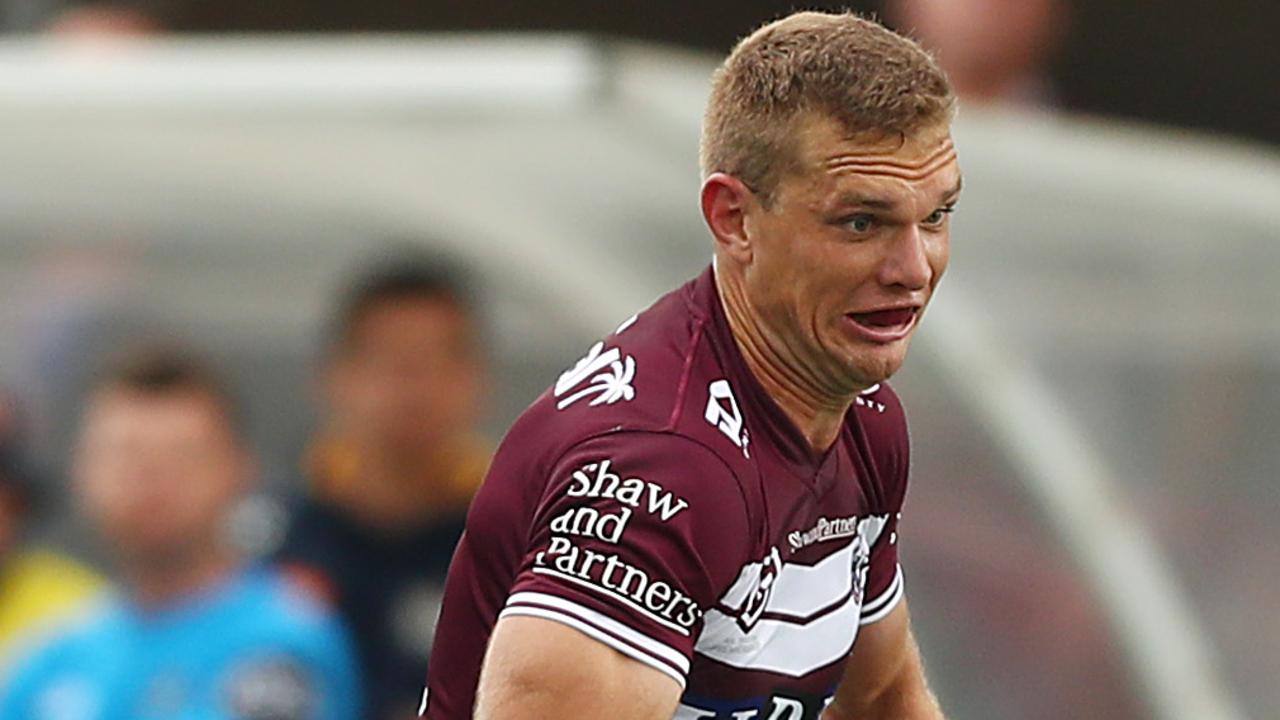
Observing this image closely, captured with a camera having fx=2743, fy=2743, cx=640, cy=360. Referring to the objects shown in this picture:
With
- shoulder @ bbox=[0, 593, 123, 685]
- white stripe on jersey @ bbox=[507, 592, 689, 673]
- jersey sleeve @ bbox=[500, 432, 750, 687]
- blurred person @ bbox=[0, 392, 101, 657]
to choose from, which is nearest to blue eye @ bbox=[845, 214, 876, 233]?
jersey sleeve @ bbox=[500, 432, 750, 687]

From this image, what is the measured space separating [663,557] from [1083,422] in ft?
15.0

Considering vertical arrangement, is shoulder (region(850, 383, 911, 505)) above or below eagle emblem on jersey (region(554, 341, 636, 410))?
below

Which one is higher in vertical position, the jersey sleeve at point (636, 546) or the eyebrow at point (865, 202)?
the eyebrow at point (865, 202)

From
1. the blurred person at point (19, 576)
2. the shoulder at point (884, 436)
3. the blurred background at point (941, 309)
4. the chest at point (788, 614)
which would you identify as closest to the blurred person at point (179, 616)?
the blurred background at point (941, 309)

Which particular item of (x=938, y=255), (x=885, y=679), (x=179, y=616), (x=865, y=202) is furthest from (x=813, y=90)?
(x=179, y=616)

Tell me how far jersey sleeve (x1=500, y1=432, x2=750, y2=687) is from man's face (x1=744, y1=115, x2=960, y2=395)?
25 cm

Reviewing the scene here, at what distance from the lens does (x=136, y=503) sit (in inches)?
284

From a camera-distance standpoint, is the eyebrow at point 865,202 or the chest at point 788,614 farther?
the chest at point 788,614

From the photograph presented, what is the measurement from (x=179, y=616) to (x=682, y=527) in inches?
151

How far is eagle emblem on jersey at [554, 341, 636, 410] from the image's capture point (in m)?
3.66

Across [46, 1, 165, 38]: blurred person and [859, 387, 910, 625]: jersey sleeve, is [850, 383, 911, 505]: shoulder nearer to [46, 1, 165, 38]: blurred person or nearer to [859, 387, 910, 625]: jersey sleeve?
[859, 387, 910, 625]: jersey sleeve

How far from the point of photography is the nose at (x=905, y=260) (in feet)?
11.9

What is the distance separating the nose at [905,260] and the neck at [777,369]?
0.65ft

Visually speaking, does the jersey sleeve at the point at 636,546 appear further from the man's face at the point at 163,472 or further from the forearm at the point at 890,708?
the man's face at the point at 163,472
